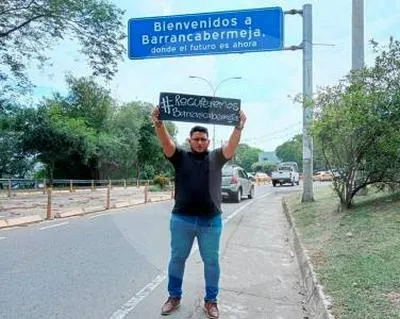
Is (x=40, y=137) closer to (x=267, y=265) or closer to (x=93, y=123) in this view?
(x=93, y=123)

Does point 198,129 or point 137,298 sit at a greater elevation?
point 198,129

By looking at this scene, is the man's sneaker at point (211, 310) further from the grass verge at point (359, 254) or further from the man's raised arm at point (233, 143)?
the man's raised arm at point (233, 143)

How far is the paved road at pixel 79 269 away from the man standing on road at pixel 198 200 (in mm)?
734

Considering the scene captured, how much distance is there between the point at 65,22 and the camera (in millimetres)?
21516

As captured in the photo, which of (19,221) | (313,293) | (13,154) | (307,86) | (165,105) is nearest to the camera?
(165,105)

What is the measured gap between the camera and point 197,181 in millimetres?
5715

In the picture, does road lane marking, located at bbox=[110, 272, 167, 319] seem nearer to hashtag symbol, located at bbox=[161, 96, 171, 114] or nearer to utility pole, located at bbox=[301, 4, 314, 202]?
hashtag symbol, located at bbox=[161, 96, 171, 114]

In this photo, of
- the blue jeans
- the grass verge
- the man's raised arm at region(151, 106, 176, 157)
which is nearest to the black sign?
the man's raised arm at region(151, 106, 176, 157)

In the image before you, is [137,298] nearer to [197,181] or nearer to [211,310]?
[211,310]

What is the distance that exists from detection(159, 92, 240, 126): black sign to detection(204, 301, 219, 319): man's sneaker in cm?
192

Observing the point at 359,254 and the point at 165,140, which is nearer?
the point at 165,140

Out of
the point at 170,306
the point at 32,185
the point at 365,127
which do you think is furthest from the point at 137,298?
the point at 32,185

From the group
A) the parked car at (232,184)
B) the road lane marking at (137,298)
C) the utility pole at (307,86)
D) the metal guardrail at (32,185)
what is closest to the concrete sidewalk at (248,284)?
the road lane marking at (137,298)

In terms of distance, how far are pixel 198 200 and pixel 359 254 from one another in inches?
133
